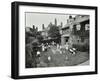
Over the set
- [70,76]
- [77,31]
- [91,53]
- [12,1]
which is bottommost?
[70,76]

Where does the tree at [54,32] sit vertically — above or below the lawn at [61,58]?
above

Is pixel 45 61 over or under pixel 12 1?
under

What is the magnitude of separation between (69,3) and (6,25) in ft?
1.29

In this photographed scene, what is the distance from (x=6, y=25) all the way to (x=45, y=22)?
21 centimetres

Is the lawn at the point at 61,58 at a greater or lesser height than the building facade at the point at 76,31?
lesser

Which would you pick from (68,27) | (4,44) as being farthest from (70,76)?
(4,44)

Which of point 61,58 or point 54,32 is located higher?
point 54,32

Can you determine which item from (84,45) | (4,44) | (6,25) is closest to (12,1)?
(6,25)

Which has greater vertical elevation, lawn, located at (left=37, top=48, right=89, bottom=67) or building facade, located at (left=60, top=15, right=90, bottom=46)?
building facade, located at (left=60, top=15, right=90, bottom=46)

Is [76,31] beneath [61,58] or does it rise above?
above

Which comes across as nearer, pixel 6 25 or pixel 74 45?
pixel 6 25

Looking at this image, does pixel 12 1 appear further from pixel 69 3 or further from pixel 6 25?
pixel 69 3

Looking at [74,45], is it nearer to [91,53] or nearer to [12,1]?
[91,53]

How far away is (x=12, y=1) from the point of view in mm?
1477
